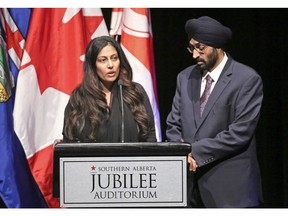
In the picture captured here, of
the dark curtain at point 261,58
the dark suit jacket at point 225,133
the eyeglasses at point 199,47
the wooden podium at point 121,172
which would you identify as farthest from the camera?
the dark curtain at point 261,58

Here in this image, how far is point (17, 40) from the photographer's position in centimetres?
615

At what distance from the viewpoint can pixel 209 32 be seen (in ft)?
18.9

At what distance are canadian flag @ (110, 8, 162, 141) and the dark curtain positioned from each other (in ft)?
0.16

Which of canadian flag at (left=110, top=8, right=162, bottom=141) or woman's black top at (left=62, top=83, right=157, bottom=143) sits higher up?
canadian flag at (left=110, top=8, right=162, bottom=141)

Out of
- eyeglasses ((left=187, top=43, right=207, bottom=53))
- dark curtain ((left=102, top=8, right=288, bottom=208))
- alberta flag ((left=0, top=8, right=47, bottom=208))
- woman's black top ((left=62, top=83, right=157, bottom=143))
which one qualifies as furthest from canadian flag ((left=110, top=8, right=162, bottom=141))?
alberta flag ((left=0, top=8, right=47, bottom=208))

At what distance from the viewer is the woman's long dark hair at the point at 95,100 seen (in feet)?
19.1

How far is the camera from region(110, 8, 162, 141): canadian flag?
607 cm

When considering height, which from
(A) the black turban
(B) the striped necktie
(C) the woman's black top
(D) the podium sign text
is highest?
(A) the black turban

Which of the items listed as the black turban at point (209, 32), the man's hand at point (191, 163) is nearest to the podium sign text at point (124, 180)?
the man's hand at point (191, 163)

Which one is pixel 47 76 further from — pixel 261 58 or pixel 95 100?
pixel 261 58

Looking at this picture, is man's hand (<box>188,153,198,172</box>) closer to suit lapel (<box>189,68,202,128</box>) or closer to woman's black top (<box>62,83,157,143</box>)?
suit lapel (<box>189,68,202,128</box>)

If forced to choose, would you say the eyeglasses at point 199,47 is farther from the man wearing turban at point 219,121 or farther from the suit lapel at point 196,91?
the suit lapel at point 196,91

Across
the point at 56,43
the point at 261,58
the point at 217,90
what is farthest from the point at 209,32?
the point at 56,43

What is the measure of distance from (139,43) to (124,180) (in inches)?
49.9
